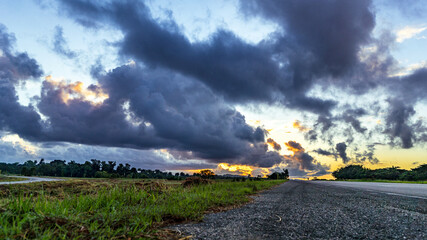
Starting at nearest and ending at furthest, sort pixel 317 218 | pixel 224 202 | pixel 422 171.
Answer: pixel 317 218
pixel 224 202
pixel 422 171

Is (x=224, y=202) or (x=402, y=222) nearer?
(x=402, y=222)

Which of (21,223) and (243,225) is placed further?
(243,225)

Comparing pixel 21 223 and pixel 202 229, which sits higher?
pixel 21 223

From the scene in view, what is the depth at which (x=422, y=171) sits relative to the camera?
3519 inches

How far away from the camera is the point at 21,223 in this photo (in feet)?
10.2

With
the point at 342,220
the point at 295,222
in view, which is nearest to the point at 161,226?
the point at 295,222

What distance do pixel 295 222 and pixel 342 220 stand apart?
1125mm

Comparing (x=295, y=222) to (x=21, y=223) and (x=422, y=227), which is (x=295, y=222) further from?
(x=21, y=223)

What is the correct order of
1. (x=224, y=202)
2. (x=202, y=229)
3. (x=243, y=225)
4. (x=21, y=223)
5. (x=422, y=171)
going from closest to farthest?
(x=21, y=223)
(x=202, y=229)
(x=243, y=225)
(x=224, y=202)
(x=422, y=171)

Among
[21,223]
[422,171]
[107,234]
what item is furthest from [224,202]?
[422,171]

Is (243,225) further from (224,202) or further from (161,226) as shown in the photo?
(224,202)

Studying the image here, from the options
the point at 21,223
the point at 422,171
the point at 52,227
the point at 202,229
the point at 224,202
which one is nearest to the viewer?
the point at 21,223

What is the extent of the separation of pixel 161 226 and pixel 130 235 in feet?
3.45

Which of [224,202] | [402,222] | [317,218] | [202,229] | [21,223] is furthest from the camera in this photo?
[224,202]
